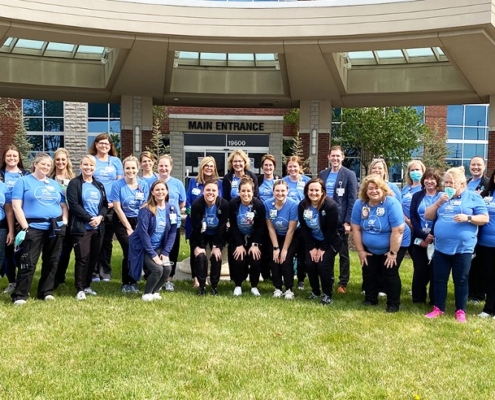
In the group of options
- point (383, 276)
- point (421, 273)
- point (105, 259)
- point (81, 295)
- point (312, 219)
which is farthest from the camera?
point (105, 259)

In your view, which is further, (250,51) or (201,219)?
(250,51)

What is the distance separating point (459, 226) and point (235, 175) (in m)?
3.12

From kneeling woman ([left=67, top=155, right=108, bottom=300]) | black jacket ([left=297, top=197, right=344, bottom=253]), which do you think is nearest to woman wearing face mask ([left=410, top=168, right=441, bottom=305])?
black jacket ([left=297, top=197, right=344, bottom=253])

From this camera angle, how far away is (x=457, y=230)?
5.40 meters

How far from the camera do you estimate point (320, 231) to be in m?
6.22

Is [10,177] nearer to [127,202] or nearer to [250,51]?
[127,202]

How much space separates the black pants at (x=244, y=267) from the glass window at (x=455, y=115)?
2718 centimetres

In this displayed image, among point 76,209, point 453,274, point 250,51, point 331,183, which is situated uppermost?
point 250,51

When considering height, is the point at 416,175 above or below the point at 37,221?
above

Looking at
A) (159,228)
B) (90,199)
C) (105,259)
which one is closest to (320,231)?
(159,228)

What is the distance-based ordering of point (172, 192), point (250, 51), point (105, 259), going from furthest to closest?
point (250, 51) → point (105, 259) → point (172, 192)

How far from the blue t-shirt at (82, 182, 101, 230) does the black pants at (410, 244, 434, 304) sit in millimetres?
4008

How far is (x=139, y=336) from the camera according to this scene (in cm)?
464

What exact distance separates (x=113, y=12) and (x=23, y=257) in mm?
8960
